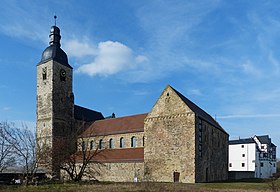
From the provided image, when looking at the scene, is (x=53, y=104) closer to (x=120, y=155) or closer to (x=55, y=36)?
(x=55, y=36)

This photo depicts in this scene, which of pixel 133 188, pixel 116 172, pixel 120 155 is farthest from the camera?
pixel 120 155

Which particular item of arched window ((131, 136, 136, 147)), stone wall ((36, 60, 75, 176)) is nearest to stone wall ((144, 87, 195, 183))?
arched window ((131, 136, 136, 147))

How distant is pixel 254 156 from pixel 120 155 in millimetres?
42624

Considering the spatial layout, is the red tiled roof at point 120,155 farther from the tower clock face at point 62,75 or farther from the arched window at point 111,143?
the tower clock face at point 62,75

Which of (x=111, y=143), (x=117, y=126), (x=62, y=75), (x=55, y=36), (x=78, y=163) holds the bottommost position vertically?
(x=78, y=163)

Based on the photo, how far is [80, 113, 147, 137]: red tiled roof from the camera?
4516cm

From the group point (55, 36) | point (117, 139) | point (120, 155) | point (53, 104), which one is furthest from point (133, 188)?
point (55, 36)

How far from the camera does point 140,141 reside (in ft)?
143

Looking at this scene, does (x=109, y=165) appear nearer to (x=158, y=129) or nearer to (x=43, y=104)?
(x=158, y=129)

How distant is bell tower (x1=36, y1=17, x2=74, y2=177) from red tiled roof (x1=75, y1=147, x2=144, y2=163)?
28.4 ft

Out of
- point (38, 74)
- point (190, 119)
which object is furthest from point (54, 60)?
point (190, 119)

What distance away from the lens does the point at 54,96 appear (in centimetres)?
5247

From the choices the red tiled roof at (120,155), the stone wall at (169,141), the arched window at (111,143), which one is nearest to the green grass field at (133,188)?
the stone wall at (169,141)

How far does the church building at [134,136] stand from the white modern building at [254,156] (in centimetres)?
2598
